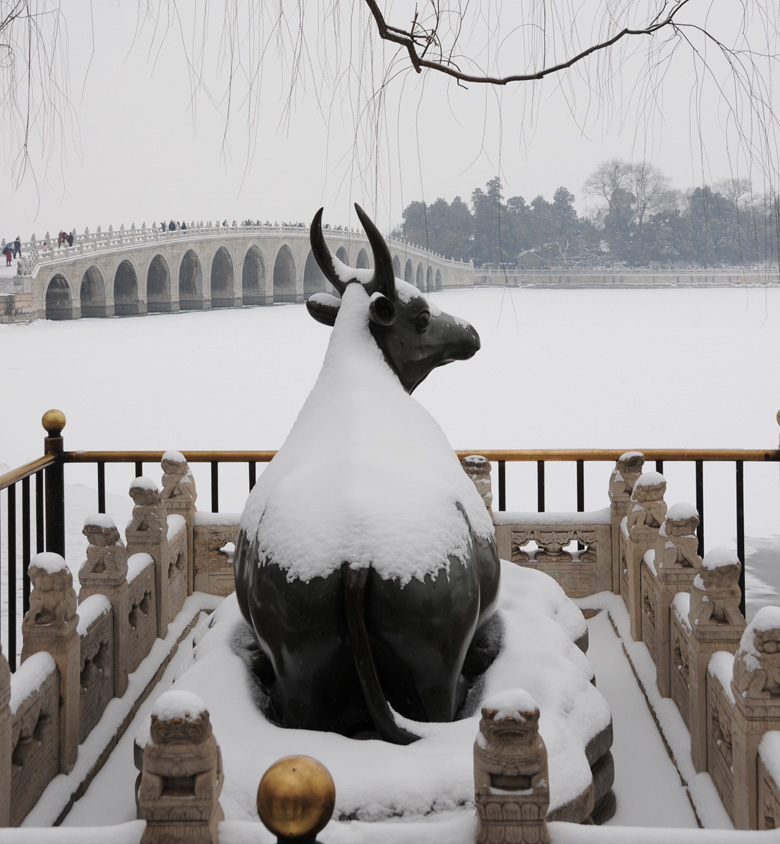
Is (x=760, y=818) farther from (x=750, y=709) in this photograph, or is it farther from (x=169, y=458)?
(x=169, y=458)

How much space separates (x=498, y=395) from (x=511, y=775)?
25.0 feet

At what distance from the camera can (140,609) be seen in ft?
13.5

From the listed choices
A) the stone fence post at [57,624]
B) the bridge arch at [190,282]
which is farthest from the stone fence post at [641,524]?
the bridge arch at [190,282]

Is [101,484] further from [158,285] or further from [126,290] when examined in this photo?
[158,285]

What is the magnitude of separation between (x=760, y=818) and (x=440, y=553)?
1155mm

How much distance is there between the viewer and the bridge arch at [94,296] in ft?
108

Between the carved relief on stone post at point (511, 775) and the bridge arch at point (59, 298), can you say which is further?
the bridge arch at point (59, 298)

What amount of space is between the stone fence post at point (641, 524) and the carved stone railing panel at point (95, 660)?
91.9 inches

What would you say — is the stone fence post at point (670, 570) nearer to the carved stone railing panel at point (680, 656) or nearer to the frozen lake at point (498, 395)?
the carved stone railing panel at point (680, 656)

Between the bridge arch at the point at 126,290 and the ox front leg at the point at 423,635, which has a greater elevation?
the bridge arch at the point at 126,290

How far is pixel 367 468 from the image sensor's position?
278 centimetres

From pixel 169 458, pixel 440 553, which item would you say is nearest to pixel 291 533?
pixel 440 553

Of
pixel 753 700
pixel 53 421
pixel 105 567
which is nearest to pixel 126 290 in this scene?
pixel 53 421

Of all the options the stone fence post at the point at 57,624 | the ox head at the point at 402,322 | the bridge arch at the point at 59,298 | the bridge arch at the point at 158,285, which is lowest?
the stone fence post at the point at 57,624
